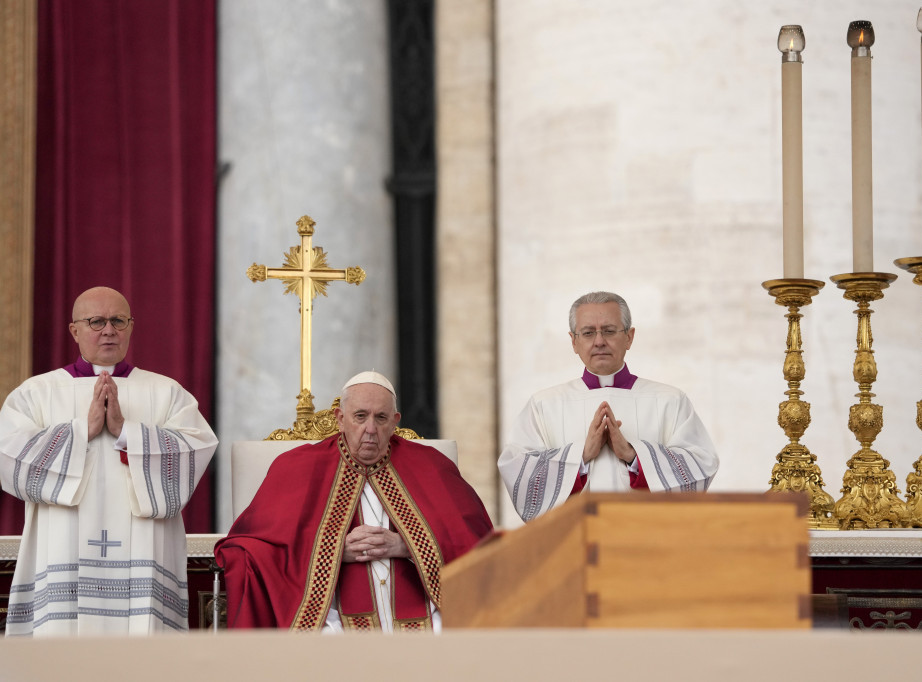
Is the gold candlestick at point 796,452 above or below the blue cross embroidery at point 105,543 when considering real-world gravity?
above

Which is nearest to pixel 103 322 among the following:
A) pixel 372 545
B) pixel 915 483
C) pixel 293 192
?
pixel 372 545

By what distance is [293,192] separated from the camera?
8.21 m

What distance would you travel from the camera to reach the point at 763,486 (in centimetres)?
752

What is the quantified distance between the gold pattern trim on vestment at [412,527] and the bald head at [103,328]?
114 cm

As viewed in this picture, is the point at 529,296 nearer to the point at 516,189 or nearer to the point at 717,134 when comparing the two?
the point at 516,189

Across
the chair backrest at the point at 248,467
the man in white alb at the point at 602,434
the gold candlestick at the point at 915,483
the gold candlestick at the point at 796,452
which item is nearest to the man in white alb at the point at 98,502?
the chair backrest at the point at 248,467

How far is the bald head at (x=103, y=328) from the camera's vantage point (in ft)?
17.3

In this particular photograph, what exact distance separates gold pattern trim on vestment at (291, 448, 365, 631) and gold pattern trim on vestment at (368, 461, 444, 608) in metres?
0.10

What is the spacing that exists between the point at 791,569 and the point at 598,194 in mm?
5783

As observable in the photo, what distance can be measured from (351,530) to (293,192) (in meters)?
3.60

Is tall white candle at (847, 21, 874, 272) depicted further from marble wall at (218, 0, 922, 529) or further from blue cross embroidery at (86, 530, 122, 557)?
blue cross embroidery at (86, 530, 122, 557)

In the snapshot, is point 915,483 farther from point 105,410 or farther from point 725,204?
point 105,410

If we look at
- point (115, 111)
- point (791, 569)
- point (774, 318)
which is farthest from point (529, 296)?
point (791, 569)

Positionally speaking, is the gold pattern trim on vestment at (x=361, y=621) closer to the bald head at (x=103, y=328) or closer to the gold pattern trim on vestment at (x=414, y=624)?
the gold pattern trim on vestment at (x=414, y=624)
